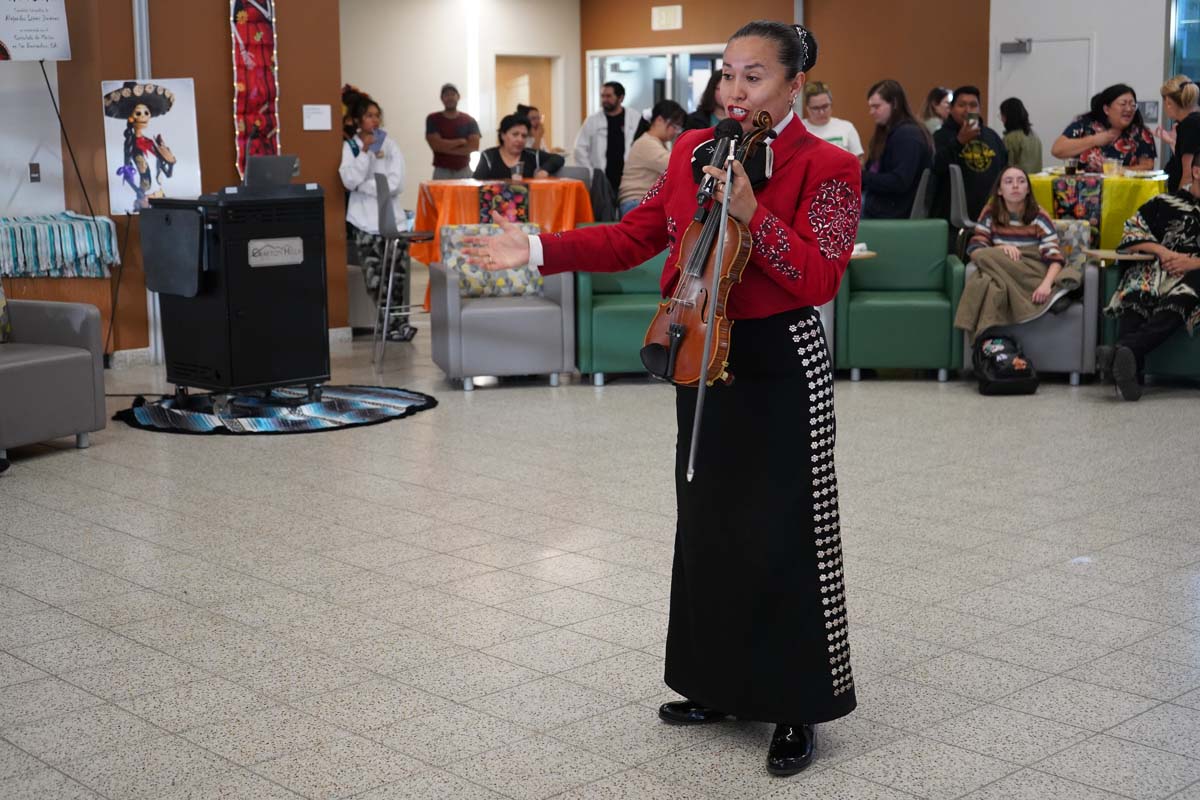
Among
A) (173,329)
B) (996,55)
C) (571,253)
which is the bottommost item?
(173,329)

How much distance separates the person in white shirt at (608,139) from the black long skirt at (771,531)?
793cm

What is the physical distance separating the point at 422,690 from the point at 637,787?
744 millimetres

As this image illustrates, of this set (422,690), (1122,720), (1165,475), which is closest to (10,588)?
(422,690)

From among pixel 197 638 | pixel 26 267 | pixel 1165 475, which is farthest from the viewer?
pixel 26 267

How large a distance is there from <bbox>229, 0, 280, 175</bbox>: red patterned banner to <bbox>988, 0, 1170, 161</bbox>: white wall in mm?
6901

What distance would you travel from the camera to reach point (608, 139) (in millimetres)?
10789

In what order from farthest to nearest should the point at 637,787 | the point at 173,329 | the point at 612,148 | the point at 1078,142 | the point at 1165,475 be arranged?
the point at 612,148 → the point at 1078,142 → the point at 173,329 → the point at 1165,475 → the point at 637,787

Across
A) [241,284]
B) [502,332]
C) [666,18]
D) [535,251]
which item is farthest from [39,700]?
[666,18]

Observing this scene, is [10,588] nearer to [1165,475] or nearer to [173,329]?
[173,329]

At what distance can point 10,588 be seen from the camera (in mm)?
4312

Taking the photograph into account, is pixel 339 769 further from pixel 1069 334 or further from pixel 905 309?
pixel 1069 334

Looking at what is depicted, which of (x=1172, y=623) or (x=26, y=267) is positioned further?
(x=26, y=267)

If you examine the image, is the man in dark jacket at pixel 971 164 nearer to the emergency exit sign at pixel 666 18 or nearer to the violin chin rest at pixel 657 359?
the violin chin rest at pixel 657 359

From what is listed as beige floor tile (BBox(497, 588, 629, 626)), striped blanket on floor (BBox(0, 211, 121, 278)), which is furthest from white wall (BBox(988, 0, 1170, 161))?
beige floor tile (BBox(497, 588, 629, 626))
